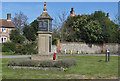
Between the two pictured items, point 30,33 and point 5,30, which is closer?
point 30,33

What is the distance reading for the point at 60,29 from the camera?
158 ft

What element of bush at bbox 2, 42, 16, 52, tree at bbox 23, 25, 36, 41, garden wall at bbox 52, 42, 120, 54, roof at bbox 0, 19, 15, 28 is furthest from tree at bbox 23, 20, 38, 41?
bush at bbox 2, 42, 16, 52

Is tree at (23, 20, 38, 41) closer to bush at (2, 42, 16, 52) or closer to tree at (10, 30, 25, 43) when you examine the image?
tree at (10, 30, 25, 43)

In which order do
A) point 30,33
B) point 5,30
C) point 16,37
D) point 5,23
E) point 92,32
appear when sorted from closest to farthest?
point 92,32, point 16,37, point 30,33, point 5,30, point 5,23

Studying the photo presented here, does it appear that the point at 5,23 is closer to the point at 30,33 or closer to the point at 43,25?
the point at 30,33

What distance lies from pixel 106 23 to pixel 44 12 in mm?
27260

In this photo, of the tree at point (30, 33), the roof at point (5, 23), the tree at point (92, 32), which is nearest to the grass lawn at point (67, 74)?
the tree at point (92, 32)

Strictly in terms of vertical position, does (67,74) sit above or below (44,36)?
below

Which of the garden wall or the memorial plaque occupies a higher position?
the memorial plaque

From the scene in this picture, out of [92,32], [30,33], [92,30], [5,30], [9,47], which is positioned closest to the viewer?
[9,47]

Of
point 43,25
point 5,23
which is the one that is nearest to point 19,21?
point 5,23

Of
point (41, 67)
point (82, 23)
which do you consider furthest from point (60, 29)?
point (41, 67)

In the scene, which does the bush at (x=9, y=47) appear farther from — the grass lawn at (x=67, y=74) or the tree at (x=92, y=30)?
the grass lawn at (x=67, y=74)

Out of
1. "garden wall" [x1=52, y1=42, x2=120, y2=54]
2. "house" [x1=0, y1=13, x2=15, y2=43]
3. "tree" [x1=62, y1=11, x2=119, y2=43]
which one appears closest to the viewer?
"garden wall" [x1=52, y1=42, x2=120, y2=54]
